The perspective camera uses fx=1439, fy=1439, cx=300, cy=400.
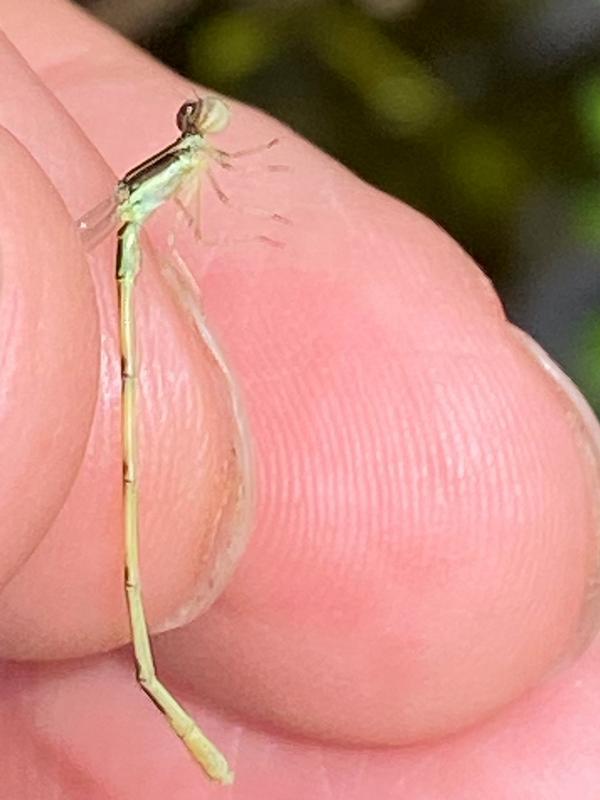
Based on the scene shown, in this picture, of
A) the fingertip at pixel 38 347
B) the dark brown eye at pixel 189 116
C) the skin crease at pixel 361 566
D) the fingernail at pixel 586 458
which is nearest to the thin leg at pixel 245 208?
the skin crease at pixel 361 566

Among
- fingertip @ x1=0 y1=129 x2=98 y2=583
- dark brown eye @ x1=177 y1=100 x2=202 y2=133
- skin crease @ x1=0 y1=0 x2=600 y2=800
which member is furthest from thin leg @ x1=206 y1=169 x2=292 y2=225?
fingertip @ x1=0 y1=129 x2=98 y2=583

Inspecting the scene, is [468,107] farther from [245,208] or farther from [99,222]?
[99,222]

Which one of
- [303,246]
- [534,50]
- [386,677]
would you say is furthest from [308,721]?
[534,50]

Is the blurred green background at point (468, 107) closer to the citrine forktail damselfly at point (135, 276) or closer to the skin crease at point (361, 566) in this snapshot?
the skin crease at point (361, 566)

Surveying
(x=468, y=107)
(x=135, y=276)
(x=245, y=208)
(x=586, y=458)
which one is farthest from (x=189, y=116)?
(x=468, y=107)

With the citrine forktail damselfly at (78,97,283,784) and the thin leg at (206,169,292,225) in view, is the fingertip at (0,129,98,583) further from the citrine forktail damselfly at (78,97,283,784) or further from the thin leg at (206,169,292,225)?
the thin leg at (206,169,292,225)

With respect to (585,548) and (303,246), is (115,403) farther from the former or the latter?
(585,548)
